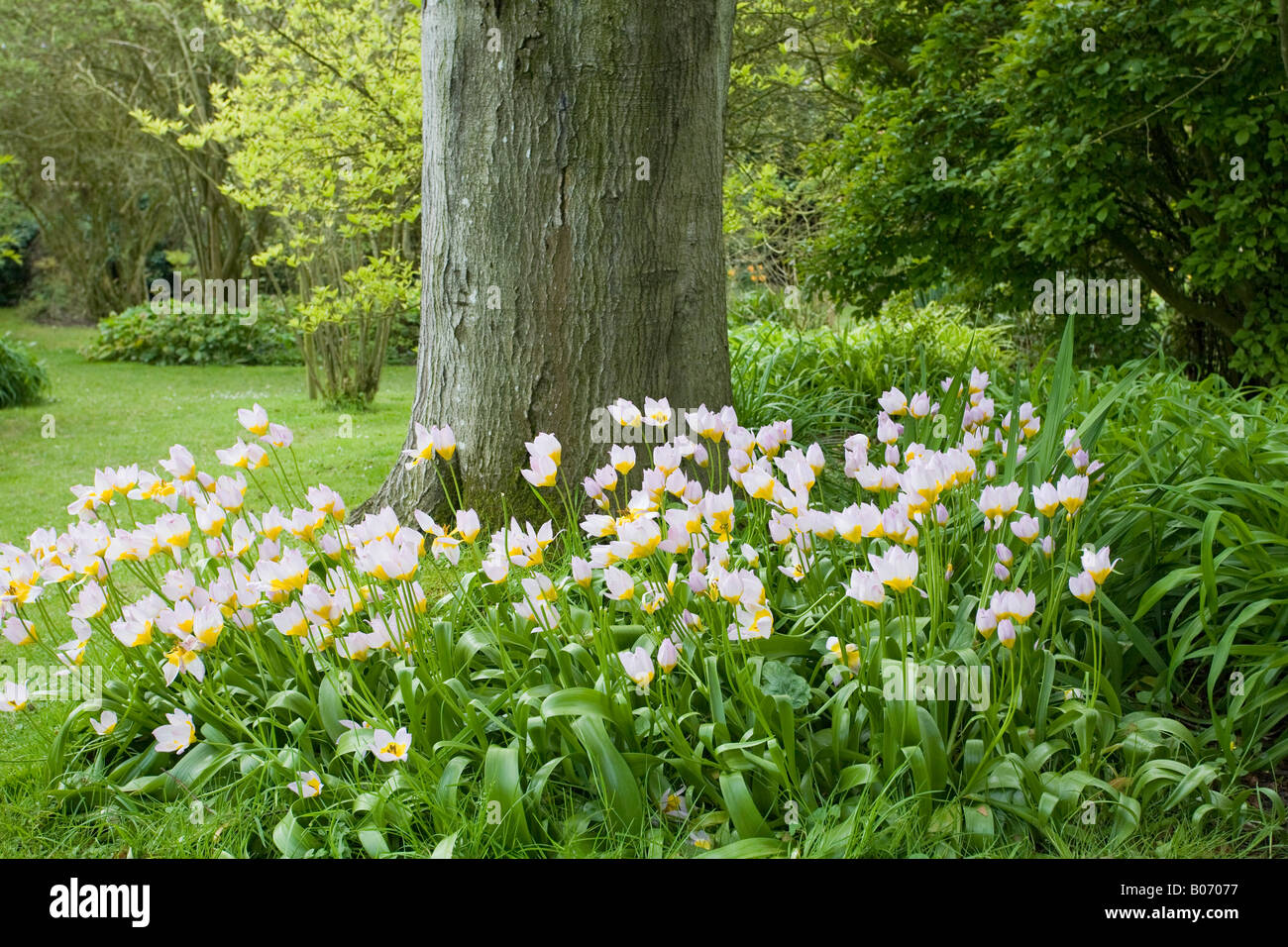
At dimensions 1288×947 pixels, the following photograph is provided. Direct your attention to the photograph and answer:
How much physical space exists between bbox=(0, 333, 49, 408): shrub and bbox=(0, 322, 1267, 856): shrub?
9.47 meters

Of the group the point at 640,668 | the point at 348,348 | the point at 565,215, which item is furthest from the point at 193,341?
the point at 640,668

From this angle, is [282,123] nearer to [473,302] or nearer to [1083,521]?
[473,302]

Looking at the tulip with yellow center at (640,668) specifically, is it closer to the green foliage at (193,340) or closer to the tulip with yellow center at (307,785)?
the tulip with yellow center at (307,785)

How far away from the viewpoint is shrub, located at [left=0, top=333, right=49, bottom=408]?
35.6 feet

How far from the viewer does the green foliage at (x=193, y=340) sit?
51.5ft

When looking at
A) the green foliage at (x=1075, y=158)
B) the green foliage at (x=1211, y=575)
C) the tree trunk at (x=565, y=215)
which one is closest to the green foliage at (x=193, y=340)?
the green foliage at (x=1075, y=158)

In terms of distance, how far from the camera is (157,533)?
8.37ft

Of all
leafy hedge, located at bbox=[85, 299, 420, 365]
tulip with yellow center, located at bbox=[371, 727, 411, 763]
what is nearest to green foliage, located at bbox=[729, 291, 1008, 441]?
tulip with yellow center, located at bbox=[371, 727, 411, 763]

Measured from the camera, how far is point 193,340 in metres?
15.7

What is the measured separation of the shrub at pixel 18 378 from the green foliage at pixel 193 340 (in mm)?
4243

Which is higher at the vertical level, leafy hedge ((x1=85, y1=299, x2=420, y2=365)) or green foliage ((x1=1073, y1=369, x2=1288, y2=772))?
leafy hedge ((x1=85, y1=299, x2=420, y2=365))

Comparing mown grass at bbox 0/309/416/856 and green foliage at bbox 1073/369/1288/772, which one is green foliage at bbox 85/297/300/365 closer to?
mown grass at bbox 0/309/416/856

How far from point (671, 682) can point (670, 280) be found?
5.58ft

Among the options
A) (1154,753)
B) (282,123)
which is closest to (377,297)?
(282,123)
